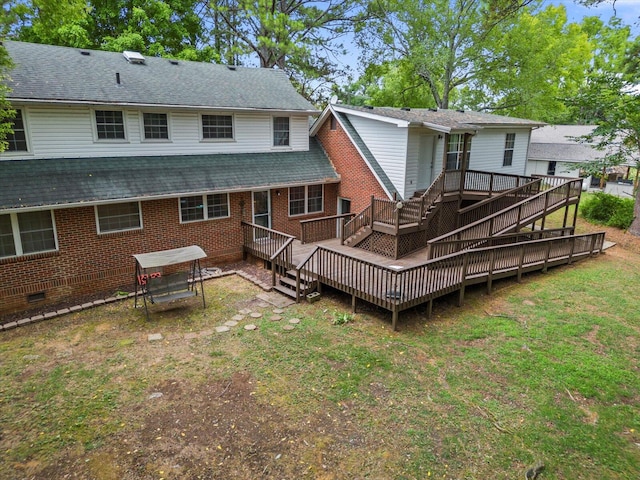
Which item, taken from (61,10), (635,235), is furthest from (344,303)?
(635,235)

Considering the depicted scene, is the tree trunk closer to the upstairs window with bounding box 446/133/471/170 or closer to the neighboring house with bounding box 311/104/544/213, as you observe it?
the neighboring house with bounding box 311/104/544/213

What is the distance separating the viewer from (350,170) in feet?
53.0

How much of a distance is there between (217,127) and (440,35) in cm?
2181

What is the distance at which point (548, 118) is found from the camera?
3131 cm

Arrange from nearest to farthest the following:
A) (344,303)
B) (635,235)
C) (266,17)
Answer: (344,303) < (635,235) < (266,17)

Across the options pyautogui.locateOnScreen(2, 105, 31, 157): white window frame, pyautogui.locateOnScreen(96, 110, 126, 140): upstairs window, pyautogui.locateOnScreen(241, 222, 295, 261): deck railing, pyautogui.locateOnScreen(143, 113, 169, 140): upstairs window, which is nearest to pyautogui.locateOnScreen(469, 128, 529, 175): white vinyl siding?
pyautogui.locateOnScreen(241, 222, 295, 261): deck railing

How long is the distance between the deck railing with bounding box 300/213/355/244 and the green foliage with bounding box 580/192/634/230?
15.0 metres

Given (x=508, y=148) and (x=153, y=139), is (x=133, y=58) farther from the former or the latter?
(x=508, y=148)

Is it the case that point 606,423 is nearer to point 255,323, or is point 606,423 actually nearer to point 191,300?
point 255,323

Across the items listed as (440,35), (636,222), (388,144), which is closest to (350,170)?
(388,144)

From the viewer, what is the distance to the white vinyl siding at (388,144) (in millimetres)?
14337

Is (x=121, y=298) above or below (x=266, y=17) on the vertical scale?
below

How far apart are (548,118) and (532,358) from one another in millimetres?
28982

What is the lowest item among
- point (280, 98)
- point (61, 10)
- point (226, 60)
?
point (280, 98)
